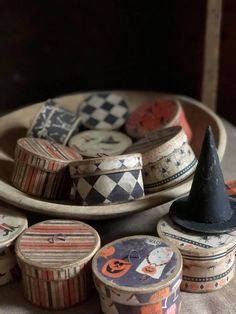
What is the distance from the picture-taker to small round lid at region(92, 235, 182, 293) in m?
0.83

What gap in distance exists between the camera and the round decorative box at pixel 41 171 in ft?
3.50

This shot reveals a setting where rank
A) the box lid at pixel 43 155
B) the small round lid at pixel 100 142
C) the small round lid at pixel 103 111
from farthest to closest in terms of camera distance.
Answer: the small round lid at pixel 103 111
the small round lid at pixel 100 142
the box lid at pixel 43 155

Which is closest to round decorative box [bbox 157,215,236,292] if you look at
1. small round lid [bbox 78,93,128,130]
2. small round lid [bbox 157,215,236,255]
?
small round lid [bbox 157,215,236,255]

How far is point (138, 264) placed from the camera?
2.87 feet

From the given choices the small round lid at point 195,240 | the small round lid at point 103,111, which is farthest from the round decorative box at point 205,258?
the small round lid at point 103,111

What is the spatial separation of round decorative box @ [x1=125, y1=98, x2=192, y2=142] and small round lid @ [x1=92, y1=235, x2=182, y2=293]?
426mm

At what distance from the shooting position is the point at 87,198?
3.40 ft

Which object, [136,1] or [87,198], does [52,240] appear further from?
[136,1]

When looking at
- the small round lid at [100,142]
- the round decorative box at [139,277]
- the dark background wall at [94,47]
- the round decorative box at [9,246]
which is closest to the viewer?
the round decorative box at [139,277]

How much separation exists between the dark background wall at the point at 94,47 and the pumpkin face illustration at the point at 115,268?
75 centimetres

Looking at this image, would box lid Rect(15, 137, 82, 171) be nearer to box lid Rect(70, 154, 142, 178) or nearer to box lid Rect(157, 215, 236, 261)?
box lid Rect(70, 154, 142, 178)

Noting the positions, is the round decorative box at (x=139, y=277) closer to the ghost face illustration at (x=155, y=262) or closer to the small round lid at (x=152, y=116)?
the ghost face illustration at (x=155, y=262)

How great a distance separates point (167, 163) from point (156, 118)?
0.94 feet

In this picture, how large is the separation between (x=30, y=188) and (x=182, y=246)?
324 millimetres
